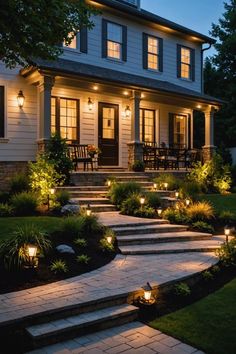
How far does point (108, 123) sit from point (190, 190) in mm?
4918

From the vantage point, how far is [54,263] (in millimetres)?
6035

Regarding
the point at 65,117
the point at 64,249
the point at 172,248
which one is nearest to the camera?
the point at 64,249

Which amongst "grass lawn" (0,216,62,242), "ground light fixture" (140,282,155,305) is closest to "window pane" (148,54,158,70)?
"grass lawn" (0,216,62,242)

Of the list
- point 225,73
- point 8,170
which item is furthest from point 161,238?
point 225,73

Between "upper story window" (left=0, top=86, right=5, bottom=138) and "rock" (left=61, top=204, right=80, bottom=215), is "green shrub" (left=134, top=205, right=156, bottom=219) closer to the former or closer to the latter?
"rock" (left=61, top=204, right=80, bottom=215)

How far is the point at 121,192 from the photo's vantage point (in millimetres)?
10719

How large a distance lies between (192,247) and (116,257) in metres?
1.69

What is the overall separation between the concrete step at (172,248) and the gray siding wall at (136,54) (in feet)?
29.1

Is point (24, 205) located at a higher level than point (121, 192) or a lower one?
lower

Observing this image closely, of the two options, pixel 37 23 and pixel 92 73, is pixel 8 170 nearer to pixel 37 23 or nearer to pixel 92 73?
pixel 92 73

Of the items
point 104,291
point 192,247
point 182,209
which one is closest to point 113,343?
point 104,291

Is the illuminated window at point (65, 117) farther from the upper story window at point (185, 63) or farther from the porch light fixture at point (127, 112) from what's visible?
the upper story window at point (185, 63)

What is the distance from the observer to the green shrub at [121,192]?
10609mm

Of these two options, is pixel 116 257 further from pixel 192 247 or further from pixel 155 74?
pixel 155 74
